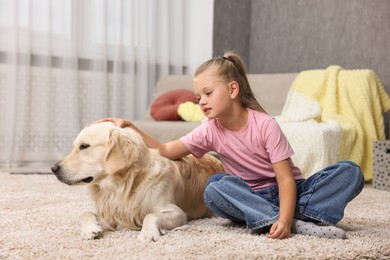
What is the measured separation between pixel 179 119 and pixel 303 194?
219 centimetres

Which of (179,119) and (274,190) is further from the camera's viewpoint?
(179,119)

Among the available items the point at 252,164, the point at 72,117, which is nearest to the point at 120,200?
the point at 252,164

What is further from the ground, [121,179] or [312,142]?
[121,179]

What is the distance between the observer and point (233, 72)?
1794 millimetres

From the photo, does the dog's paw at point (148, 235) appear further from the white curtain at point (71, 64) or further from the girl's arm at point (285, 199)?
the white curtain at point (71, 64)

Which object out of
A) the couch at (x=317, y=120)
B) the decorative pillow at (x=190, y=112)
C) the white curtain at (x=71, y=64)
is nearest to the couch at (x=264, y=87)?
the couch at (x=317, y=120)

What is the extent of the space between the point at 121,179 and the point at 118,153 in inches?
3.9

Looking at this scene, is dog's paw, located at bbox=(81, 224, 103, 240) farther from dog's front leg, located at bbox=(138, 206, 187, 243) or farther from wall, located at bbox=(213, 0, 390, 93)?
wall, located at bbox=(213, 0, 390, 93)

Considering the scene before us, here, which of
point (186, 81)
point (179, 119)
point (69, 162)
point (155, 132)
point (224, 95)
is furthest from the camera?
point (186, 81)

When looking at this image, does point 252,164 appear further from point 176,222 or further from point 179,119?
point 179,119

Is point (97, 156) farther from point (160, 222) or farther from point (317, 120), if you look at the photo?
point (317, 120)

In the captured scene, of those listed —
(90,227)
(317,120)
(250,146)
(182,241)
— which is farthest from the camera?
(317,120)

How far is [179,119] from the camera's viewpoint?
3.84 m

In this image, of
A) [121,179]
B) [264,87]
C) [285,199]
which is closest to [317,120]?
[264,87]
